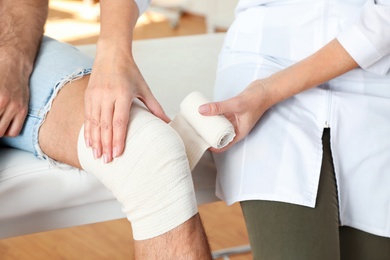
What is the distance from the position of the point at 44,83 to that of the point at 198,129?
13.2 inches

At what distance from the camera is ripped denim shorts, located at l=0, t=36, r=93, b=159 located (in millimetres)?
1433

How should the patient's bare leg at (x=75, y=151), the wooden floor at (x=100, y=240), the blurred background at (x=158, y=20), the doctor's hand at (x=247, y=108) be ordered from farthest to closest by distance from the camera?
1. the blurred background at (x=158, y=20)
2. the wooden floor at (x=100, y=240)
3. the doctor's hand at (x=247, y=108)
4. the patient's bare leg at (x=75, y=151)

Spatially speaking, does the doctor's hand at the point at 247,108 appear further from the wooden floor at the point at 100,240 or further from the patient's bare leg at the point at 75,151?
the wooden floor at the point at 100,240

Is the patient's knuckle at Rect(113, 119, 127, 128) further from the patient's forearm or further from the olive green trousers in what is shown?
the olive green trousers

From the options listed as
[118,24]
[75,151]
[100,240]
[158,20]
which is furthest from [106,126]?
[158,20]

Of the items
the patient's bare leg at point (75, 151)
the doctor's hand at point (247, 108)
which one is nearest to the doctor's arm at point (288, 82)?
the doctor's hand at point (247, 108)

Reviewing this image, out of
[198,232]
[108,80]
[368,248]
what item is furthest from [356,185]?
[108,80]

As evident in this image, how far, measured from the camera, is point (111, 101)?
50.8 inches

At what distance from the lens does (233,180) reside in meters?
1.41

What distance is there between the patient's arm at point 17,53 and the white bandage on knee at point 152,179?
25 centimetres

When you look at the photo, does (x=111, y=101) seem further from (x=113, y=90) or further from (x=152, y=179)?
(x=152, y=179)

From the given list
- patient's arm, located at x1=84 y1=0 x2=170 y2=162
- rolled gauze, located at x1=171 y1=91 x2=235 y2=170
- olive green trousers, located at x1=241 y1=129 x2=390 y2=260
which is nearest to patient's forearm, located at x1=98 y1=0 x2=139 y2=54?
patient's arm, located at x1=84 y1=0 x2=170 y2=162

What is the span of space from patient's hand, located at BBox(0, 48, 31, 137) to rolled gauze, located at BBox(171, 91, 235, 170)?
292mm

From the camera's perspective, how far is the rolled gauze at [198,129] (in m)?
1.30
